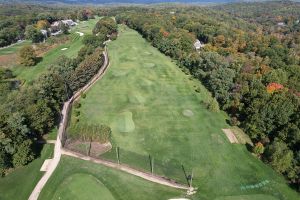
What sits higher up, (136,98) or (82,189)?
(136,98)

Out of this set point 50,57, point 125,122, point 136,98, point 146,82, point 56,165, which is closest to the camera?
point 56,165

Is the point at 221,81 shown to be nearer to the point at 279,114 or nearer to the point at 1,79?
the point at 279,114

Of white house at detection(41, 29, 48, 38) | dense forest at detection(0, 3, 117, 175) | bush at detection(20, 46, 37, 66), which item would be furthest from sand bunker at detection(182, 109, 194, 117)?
white house at detection(41, 29, 48, 38)

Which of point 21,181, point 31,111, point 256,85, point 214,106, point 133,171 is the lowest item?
point 21,181

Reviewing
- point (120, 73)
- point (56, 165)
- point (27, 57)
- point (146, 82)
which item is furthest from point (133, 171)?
point (27, 57)

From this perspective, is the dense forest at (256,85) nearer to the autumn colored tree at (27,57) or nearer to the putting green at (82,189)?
the putting green at (82,189)

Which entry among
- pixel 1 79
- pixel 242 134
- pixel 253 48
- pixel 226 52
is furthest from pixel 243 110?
pixel 1 79

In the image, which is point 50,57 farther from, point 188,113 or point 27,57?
point 188,113
